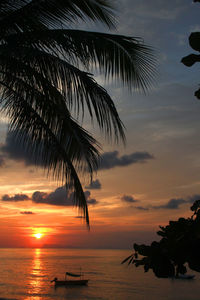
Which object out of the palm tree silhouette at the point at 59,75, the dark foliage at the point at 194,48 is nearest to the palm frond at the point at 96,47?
the palm tree silhouette at the point at 59,75

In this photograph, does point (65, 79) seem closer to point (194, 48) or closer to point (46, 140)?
point (46, 140)

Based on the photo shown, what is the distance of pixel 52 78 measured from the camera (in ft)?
21.9

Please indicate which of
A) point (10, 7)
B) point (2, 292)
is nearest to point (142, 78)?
point (10, 7)

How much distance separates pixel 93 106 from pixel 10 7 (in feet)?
8.47

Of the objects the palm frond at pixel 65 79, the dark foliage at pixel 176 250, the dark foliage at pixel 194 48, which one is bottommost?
the dark foliage at pixel 176 250

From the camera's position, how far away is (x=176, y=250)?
1475 mm

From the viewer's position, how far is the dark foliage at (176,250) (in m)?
1.45

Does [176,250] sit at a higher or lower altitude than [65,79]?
lower

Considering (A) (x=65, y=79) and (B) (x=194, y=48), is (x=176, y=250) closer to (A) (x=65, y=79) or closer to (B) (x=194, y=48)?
(B) (x=194, y=48)

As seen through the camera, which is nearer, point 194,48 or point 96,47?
point 194,48

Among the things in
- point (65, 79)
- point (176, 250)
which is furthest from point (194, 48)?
point (65, 79)

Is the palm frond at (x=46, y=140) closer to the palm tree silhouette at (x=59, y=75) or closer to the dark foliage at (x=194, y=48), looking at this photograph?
the palm tree silhouette at (x=59, y=75)

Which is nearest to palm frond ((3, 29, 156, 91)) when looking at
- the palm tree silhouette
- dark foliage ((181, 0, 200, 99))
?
the palm tree silhouette

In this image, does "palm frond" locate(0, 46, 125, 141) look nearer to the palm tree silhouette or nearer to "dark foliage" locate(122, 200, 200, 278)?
the palm tree silhouette
